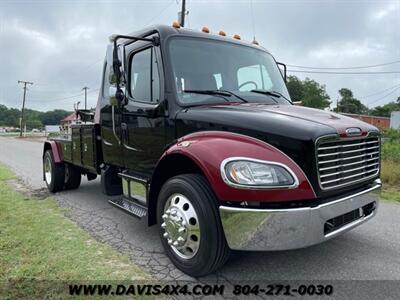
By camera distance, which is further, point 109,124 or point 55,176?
point 55,176

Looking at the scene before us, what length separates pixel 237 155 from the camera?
9.99 feet

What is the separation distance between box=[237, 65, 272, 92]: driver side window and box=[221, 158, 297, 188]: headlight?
156 centimetres

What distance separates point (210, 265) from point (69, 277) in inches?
51.3

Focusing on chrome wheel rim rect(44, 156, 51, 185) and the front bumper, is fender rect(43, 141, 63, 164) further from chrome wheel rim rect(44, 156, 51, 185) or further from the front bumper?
the front bumper

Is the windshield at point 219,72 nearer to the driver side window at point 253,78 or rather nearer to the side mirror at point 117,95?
the driver side window at point 253,78

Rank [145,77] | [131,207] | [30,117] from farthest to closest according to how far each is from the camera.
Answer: [30,117]
[131,207]
[145,77]

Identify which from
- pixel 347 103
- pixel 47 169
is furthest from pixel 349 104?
pixel 47 169

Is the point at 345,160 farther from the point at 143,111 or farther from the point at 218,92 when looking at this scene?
the point at 143,111

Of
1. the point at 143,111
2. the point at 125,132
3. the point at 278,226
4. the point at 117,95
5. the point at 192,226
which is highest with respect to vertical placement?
the point at 117,95

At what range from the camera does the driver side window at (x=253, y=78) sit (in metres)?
4.41

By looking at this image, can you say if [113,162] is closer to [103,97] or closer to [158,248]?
[103,97]

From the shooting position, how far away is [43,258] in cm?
385

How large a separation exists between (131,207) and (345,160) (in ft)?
8.15

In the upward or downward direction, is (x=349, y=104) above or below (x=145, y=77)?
above
